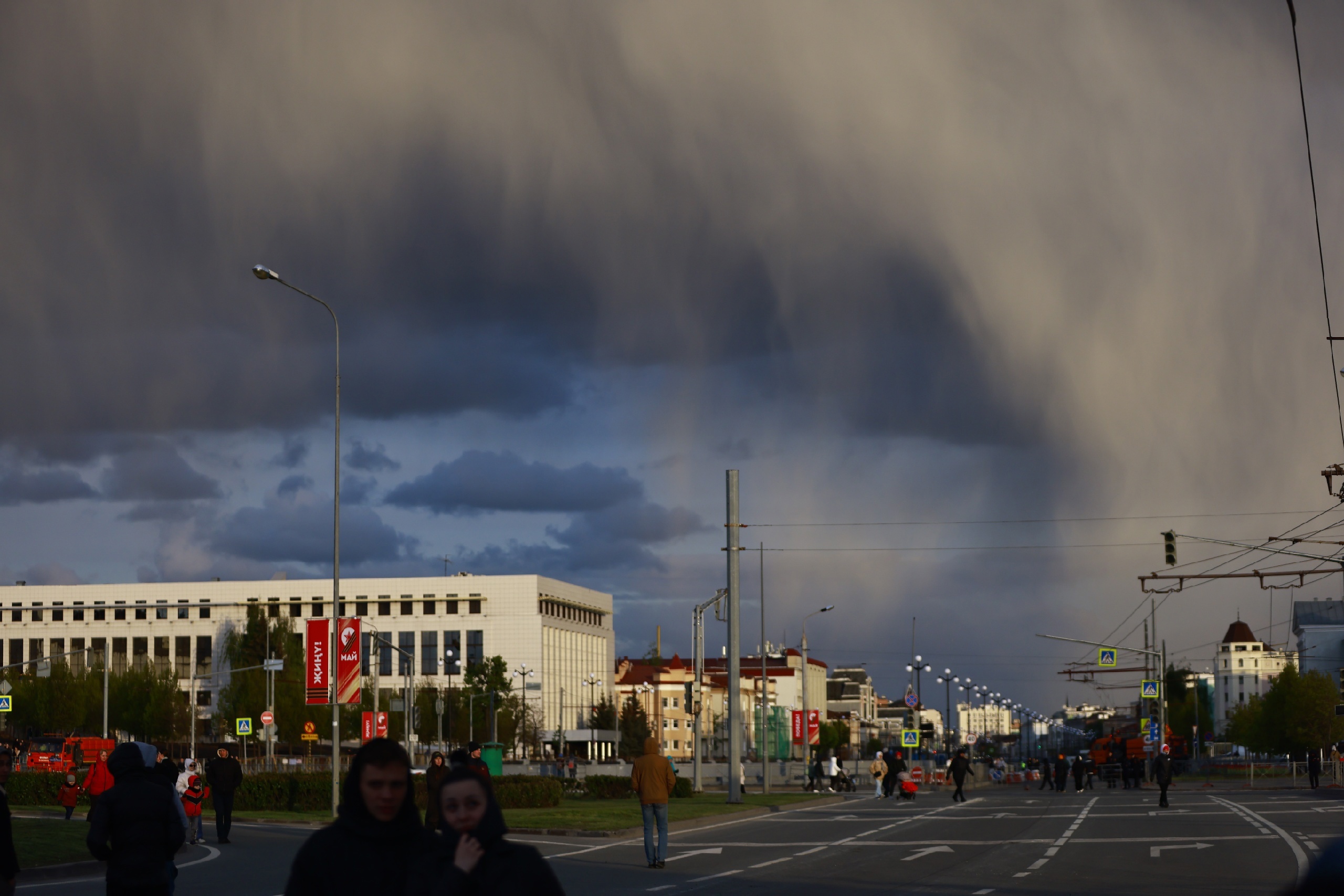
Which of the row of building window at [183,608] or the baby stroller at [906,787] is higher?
the row of building window at [183,608]

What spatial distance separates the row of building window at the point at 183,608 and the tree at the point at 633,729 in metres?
19.1

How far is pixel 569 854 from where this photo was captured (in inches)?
972

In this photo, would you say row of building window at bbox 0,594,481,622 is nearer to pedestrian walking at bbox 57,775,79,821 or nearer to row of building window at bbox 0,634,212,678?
row of building window at bbox 0,634,212,678

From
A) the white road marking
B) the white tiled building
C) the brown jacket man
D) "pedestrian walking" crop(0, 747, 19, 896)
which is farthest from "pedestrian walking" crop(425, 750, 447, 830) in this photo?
the white tiled building

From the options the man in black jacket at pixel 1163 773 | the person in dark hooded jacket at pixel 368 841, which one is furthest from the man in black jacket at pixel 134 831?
the man in black jacket at pixel 1163 773

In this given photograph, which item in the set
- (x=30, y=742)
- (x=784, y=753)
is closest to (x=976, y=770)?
(x=30, y=742)

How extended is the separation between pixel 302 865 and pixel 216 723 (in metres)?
131

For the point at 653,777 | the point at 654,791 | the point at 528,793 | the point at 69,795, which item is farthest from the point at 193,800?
the point at 528,793

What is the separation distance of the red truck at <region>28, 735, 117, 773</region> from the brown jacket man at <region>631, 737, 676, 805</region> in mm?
46922

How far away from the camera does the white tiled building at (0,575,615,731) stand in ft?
502

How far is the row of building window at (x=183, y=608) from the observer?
155750 millimetres

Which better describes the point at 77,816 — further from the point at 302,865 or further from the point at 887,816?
the point at 302,865

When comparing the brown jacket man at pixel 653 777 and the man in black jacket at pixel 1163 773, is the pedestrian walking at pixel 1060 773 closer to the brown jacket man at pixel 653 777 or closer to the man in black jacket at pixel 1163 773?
the man in black jacket at pixel 1163 773

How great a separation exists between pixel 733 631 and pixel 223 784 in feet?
56.5
